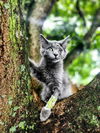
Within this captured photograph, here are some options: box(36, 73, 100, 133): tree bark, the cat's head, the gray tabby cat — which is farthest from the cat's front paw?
the cat's head

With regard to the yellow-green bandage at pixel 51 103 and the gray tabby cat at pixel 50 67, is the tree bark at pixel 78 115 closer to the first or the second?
the yellow-green bandage at pixel 51 103

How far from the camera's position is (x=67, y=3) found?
29.3 ft

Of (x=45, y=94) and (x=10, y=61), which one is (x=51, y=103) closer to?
(x=45, y=94)

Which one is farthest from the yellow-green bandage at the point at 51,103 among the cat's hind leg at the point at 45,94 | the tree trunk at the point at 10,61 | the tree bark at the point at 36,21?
the tree bark at the point at 36,21

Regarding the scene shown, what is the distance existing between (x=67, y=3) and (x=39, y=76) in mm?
4803

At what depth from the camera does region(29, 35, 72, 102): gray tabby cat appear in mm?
4406

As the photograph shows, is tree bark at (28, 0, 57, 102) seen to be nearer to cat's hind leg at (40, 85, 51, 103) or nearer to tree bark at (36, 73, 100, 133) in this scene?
cat's hind leg at (40, 85, 51, 103)

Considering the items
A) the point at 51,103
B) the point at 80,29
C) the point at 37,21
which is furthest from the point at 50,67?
the point at 80,29

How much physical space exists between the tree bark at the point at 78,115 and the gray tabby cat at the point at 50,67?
806 mm

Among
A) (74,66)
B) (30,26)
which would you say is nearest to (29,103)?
(30,26)

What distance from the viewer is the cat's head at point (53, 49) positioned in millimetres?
4363

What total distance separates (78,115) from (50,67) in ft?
5.11

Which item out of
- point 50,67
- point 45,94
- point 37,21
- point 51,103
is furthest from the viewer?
point 37,21

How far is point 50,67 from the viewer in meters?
4.76
